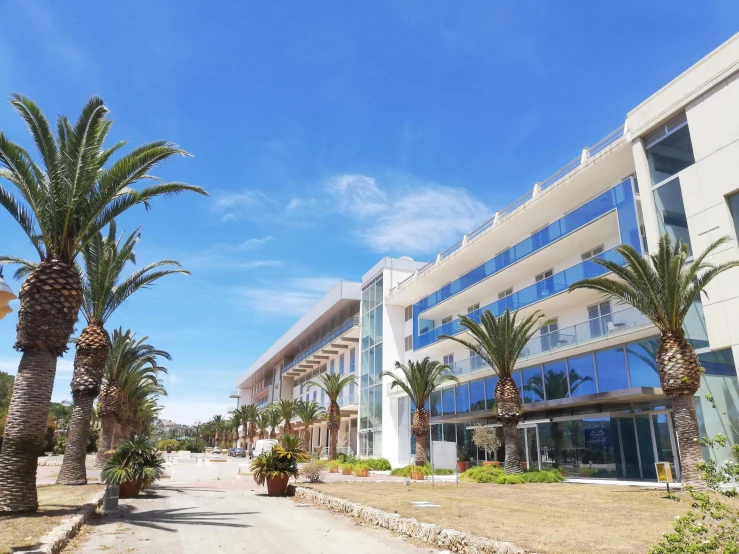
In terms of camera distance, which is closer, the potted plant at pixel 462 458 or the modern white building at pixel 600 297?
the modern white building at pixel 600 297

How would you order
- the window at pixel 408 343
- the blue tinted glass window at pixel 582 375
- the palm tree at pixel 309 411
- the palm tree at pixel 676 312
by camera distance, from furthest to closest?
the palm tree at pixel 309 411 < the window at pixel 408 343 < the blue tinted glass window at pixel 582 375 < the palm tree at pixel 676 312

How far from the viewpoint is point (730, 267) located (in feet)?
52.3

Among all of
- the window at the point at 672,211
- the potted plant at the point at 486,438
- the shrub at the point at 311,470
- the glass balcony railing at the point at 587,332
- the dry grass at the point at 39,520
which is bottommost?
the dry grass at the point at 39,520

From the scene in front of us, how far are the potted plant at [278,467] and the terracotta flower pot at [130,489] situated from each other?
365 cm

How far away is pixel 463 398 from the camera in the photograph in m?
31.9

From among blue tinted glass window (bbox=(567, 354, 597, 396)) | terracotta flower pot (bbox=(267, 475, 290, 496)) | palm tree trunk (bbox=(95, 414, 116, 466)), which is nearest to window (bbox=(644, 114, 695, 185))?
blue tinted glass window (bbox=(567, 354, 597, 396))

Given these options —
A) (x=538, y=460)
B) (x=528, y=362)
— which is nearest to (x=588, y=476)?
(x=538, y=460)

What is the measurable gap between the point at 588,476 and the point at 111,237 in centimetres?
2167

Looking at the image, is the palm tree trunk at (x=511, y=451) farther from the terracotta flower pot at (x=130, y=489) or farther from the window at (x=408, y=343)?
the window at (x=408, y=343)

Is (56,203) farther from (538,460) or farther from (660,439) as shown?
(538,460)

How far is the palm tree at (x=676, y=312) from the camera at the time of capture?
15773 millimetres

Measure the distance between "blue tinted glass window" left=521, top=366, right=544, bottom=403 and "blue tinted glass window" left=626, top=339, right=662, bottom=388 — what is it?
567cm

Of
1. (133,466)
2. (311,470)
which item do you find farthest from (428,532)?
(311,470)

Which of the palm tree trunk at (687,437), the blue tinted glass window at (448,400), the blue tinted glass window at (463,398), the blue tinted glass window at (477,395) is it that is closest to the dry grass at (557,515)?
the palm tree trunk at (687,437)
